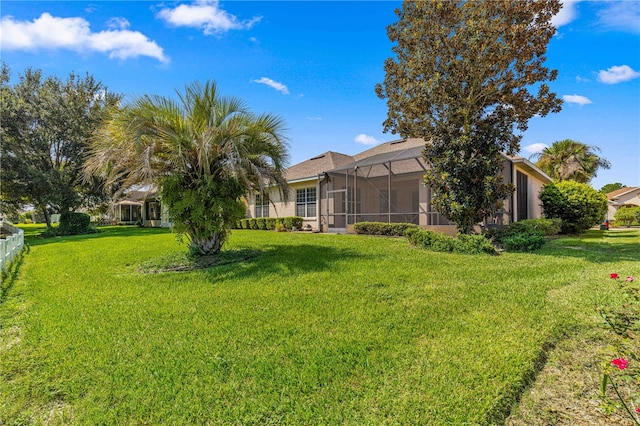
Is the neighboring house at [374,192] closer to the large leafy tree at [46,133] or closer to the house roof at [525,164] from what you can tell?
the house roof at [525,164]

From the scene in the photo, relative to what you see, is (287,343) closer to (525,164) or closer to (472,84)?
(472,84)

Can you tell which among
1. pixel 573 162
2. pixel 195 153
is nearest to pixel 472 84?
pixel 195 153

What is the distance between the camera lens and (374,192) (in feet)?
64.2

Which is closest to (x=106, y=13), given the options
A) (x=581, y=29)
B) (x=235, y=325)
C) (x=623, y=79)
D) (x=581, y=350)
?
(x=235, y=325)

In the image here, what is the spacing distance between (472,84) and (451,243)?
5.21 m

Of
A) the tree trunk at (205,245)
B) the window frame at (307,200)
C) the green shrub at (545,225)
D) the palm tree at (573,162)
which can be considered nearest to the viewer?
the tree trunk at (205,245)

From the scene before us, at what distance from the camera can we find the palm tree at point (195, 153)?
7.51 meters

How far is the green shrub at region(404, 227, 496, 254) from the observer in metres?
9.20

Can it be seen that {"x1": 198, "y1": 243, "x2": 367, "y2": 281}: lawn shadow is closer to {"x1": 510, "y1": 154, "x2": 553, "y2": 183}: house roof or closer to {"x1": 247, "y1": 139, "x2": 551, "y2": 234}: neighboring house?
{"x1": 247, "y1": 139, "x2": 551, "y2": 234}: neighboring house

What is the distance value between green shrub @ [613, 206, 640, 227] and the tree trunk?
1351 inches

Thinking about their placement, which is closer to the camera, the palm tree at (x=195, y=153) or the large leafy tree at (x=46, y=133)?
the palm tree at (x=195, y=153)

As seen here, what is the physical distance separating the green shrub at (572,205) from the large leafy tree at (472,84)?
8.35 metres

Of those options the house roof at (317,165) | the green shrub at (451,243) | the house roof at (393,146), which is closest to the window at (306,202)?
the house roof at (317,165)

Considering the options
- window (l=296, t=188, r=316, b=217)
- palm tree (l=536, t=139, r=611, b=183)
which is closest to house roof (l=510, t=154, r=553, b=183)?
palm tree (l=536, t=139, r=611, b=183)
